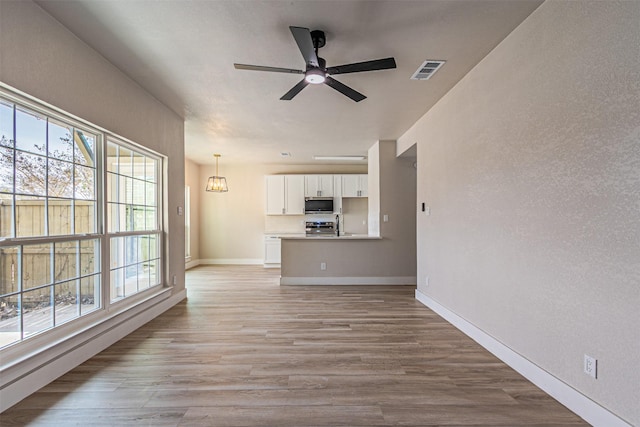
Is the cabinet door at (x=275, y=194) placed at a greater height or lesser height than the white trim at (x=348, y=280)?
greater

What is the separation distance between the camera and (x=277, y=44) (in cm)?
249

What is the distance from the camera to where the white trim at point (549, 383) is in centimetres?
168

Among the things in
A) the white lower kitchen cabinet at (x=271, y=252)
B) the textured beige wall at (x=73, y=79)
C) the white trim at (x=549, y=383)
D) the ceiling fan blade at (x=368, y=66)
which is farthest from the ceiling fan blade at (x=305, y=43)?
the white lower kitchen cabinet at (x=271, y=252)

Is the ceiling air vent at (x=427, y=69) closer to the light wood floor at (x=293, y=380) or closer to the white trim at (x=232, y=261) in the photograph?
the light wood floor at (x=293, y=380)

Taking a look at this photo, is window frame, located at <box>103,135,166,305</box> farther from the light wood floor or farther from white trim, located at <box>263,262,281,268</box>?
white trim, located at <box>263,262,281,268</box>

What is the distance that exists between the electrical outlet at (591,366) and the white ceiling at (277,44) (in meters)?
2.26

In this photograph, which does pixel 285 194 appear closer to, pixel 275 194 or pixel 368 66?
pixel 275 194

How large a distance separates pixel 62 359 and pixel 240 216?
231 inches

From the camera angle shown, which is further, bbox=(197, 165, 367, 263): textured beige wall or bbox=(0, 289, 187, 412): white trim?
bbox=(197, 165, 367, 263): textured beige wall

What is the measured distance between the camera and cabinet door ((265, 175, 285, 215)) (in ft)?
25.4

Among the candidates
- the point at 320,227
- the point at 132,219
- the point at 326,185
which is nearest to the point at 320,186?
the point at 326,185

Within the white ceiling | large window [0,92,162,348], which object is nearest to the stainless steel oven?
the white ceiling

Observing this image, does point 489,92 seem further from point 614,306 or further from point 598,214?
point 614,306

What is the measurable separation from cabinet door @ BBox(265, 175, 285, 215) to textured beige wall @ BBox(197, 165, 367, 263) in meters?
0.32
